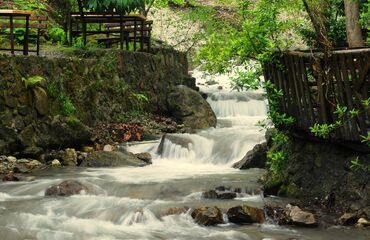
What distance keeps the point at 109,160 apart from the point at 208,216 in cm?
563

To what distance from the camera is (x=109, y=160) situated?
1268 cm

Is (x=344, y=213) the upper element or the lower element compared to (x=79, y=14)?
lower

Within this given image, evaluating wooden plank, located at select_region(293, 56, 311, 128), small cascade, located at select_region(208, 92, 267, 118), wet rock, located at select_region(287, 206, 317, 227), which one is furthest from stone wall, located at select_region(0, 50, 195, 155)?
wet rock, located at select_region(287, 206, 317, 227)

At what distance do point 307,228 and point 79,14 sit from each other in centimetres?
1233

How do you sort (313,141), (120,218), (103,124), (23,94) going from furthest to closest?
(103,124)
(23,94)
(313,141)
(120,218)

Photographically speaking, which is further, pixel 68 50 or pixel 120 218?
pixel 68 50

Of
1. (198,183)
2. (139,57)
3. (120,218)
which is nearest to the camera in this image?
(120,218)

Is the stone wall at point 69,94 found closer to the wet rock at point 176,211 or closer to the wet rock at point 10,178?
the wet rock at point 10,178

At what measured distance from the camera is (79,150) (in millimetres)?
13891

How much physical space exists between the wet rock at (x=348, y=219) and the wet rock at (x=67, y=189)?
4.44 metres

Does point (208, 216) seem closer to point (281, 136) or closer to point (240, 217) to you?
point (240, 217)

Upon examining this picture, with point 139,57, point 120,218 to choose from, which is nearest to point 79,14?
point 139,57

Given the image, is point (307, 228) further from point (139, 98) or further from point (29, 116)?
point (139, 98)

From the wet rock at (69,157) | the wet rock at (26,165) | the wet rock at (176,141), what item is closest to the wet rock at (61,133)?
the wet rock at (69,157)
